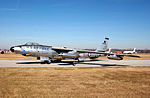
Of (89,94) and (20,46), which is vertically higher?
→ (20,46)

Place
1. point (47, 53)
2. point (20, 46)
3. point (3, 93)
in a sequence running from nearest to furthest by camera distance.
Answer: point (3, 93), point (20, 46), point (47, 53)

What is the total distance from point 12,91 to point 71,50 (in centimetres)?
1860

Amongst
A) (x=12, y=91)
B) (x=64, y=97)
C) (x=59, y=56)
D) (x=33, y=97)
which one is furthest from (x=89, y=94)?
(x=59, y=56)

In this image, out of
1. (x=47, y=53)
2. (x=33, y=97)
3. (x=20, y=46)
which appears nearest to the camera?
(x=33, y=97)

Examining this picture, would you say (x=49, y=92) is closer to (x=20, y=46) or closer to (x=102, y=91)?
(x=102, y=91)

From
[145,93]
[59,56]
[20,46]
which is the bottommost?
[145,93]

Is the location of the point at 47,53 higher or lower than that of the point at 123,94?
higher

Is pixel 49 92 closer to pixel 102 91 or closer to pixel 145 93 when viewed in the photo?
pixel 102 91

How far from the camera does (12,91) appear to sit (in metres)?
7.64

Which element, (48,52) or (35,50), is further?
(48,52)

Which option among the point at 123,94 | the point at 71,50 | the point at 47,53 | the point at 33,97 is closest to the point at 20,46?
the point at 47,53

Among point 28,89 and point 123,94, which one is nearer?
point 123,94

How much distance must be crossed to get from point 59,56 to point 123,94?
19.0m

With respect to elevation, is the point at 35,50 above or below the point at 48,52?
above
